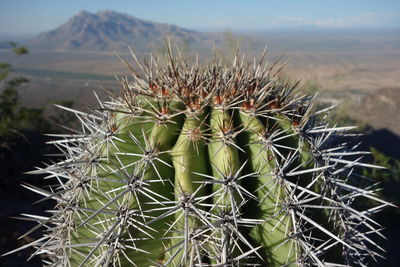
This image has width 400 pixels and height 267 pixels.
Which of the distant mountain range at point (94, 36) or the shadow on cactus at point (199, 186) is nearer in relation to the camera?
the shadow on cactus at point (199, 186)

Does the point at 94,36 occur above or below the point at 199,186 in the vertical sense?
below

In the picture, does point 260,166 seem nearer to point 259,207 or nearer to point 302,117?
point 259,207

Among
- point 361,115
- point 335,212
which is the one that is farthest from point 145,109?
point 361,115

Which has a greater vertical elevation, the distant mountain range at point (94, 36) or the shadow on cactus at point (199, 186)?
the shadow on cactus at point (199, 186)

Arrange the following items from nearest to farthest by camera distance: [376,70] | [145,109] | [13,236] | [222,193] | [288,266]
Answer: [222,193]
[288,266]
[145,109]
[13,236]
[376,70]

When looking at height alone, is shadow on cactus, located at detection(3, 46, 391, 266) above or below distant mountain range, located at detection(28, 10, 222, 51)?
above

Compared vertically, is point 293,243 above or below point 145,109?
below

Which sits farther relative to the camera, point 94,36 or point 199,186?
point 94,36

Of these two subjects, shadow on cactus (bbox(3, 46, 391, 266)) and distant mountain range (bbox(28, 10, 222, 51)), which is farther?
distant mountain range (bbox(28, 10, 222, 51))
